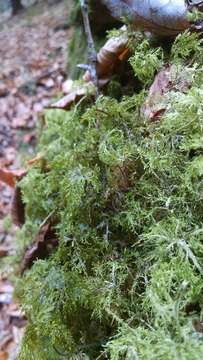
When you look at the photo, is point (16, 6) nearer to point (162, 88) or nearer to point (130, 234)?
point (162, 88)

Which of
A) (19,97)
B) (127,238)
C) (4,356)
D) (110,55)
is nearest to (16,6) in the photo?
(19,97)

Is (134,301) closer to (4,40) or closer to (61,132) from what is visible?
(61,132)

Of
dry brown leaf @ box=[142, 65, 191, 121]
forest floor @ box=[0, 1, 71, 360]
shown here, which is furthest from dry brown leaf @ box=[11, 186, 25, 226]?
dry brown leaf @ box=[142, 65, 191, 121]

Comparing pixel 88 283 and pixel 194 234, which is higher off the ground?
pixel 194 234

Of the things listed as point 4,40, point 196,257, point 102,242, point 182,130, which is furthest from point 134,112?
point 4,40

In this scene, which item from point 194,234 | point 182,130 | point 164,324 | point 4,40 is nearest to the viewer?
point 164,324

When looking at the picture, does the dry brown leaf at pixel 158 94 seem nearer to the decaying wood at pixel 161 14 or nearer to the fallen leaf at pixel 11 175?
the decaying wood at pixel 161 14

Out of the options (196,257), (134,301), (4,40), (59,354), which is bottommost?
(4,40)
